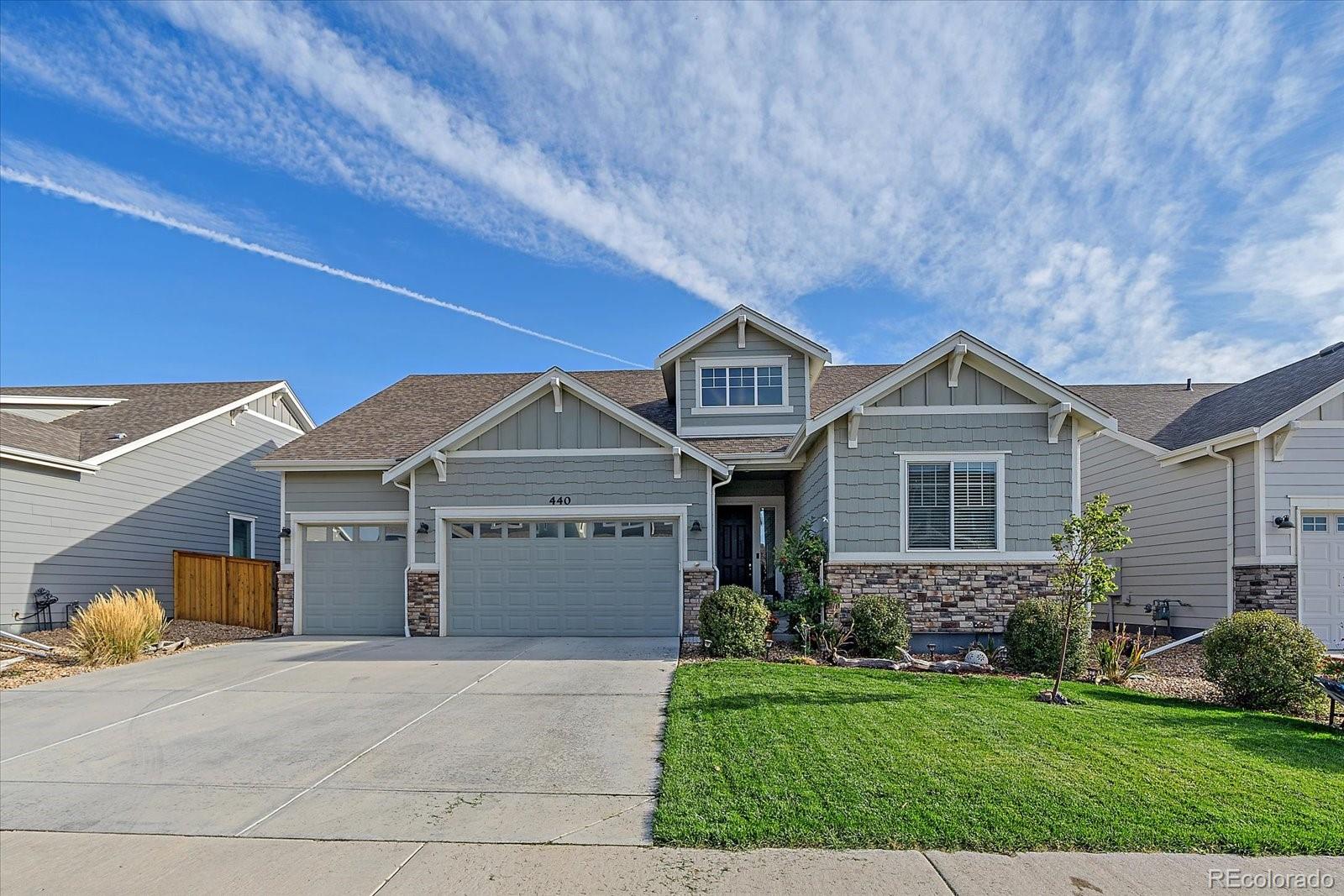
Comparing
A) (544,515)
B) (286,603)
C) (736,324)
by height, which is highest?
(736,324)

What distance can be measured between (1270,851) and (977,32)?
33.0 feet

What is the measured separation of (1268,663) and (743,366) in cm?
932

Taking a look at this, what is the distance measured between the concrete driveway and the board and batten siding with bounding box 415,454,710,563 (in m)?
3.12

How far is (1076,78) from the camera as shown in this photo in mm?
11383

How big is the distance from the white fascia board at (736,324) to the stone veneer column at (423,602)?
581 centimetres

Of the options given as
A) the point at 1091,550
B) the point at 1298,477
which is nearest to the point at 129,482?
the point at 1091,550

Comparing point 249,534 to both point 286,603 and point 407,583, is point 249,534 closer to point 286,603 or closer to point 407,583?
point 286,603

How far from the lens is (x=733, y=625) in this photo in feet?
34.6

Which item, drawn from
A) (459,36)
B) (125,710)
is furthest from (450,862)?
(459,36)

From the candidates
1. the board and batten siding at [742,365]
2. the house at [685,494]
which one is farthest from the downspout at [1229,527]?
the board and batten siding at [742,365]

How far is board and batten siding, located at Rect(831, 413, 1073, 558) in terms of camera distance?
11922 mm

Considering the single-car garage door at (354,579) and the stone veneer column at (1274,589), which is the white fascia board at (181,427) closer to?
the single-car garage door at (354,579)

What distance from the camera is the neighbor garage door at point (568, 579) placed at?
13117 mm

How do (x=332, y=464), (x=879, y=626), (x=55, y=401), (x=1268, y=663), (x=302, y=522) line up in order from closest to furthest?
(x=1268, y=663) < (x=879, y=626) < (x=332, y=464) < (x=302, y=522) < (x=55, y=401)
